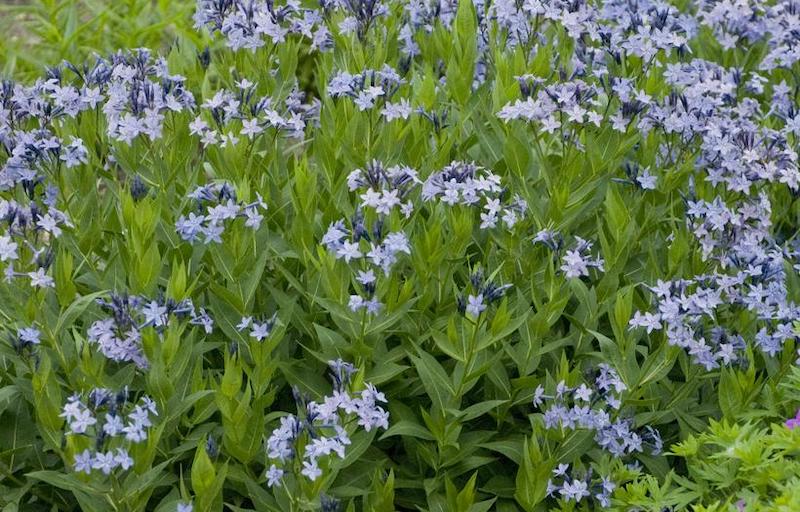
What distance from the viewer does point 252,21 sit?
439 centimetres

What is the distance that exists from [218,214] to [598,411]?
1469 mm

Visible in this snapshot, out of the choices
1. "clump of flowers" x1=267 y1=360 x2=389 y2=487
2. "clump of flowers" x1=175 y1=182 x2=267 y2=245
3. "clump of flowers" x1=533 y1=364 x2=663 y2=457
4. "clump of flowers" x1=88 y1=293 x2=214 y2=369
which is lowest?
"clump of flowers" x1=533 y1=364 x2=663 y2=457

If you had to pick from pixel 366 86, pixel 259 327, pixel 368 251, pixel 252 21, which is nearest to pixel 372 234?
pixel 368 251

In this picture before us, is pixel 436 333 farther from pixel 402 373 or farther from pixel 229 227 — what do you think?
pixel 229 227

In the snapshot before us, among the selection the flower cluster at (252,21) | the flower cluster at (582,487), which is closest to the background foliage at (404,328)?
the flower cluster at (582,487)

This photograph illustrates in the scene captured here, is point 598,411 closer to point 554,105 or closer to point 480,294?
point 480,294

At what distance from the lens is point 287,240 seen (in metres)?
4.28

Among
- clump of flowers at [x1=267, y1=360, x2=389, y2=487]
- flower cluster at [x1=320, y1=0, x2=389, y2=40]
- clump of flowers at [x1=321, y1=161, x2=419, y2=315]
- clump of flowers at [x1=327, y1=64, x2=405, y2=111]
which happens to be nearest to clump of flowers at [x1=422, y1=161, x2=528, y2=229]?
clump of flowers at [x1=321, y1=161, x2=419, y2=315]

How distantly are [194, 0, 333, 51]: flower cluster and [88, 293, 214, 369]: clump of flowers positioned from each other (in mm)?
1216

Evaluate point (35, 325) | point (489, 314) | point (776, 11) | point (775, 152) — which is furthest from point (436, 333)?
point (776, 11)

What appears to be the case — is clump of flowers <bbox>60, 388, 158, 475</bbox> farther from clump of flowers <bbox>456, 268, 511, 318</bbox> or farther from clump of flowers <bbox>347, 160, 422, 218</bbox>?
clump of flowers <bbox>456, 268, 511, 318</bbox>

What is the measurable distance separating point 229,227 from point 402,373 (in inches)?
33.7

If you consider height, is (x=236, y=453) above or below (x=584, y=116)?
below

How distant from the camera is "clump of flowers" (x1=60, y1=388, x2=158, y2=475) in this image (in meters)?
3.32
